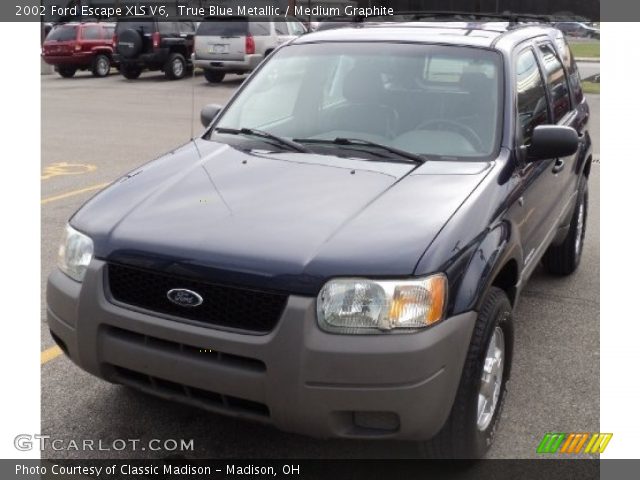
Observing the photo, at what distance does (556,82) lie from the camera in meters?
5.01

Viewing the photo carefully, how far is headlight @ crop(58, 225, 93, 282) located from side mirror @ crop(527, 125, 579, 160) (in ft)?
7.09

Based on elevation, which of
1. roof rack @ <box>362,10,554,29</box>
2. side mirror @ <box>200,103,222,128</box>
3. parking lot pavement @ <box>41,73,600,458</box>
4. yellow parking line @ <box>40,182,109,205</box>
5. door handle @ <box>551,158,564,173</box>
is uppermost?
roof rack @ <box>362,10,554,29</box>

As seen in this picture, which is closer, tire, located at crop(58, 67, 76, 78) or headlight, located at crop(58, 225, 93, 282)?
headlight, located at crop(58, 225, 93, 282)

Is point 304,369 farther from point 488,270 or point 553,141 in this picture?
point 553,141

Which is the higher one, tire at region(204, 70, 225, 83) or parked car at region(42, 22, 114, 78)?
parked car at region(42, 22, 114, 78)

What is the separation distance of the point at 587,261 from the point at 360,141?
3083 mm

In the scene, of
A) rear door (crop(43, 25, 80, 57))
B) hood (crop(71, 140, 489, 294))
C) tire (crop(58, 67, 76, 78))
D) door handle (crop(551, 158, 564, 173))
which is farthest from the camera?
tire (crop(58, 67, 76, 78))

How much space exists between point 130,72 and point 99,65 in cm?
155

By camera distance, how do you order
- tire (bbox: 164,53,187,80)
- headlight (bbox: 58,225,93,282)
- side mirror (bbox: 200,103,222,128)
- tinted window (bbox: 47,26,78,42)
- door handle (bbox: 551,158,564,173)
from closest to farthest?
1. headlight (bbox: 58,225,93,282)
2. door handle (bbox: 551,158,564,173)
3. side mirror (bbox: 200,103,222,128)
4. tire (bbox: 164,53,187,80)
5. tinted window (bbox: 47,26,78,42)

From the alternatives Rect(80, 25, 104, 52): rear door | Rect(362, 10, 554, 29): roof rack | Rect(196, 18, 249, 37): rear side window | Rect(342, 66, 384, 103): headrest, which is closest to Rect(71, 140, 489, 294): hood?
Rect(342, 66, 384, 103): headrest

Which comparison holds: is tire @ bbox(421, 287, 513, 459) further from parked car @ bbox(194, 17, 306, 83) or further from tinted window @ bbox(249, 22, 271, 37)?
tinted window @ bbox(249, 22, 271, 37)

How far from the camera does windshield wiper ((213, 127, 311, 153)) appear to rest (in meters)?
3.81

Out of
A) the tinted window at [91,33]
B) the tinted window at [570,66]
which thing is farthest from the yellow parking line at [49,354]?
the tinted window at [91,33]

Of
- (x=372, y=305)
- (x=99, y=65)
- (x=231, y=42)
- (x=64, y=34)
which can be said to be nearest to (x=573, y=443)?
(x=372, y=305)
